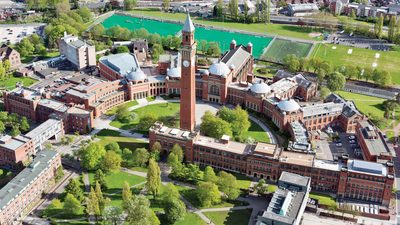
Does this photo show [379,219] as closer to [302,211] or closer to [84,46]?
[302,211]

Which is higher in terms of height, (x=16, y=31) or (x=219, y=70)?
(x=16, y=31)

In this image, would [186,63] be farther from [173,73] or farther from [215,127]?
[173,73]

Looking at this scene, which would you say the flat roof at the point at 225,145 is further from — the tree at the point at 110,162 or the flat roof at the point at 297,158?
the tree at the point at 110,162

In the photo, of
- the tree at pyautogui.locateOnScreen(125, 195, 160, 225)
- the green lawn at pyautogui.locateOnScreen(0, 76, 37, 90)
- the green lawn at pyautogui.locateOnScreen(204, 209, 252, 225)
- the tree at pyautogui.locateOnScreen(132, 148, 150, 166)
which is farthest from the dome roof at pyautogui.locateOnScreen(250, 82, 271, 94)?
the green lawn at pyautogui.locateOnScreen(0, 76, 37, 90)

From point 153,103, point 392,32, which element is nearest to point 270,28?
point 392,32

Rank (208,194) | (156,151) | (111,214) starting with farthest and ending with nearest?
1. (156,151)
2. (208,194)
3. (111,214)

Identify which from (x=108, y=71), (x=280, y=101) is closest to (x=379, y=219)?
(x=280, y=101)

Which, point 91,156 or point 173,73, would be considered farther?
point 173,73

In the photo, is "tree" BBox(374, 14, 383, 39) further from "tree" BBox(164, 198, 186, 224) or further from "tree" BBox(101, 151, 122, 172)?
"tree" BBox(164, 198, 186, 224)
